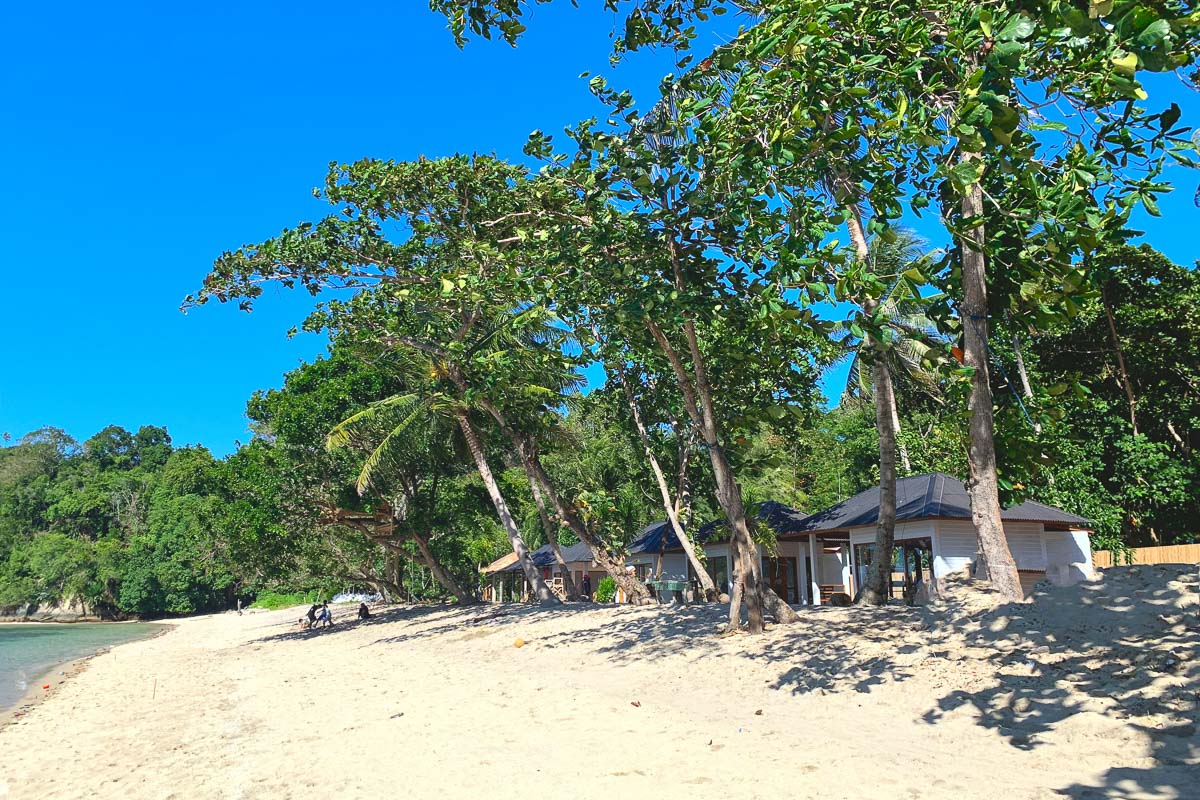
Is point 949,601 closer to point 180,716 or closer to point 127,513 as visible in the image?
point 180,716

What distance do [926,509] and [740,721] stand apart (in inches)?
413

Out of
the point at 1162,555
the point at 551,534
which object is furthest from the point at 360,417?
the point at 1162,555

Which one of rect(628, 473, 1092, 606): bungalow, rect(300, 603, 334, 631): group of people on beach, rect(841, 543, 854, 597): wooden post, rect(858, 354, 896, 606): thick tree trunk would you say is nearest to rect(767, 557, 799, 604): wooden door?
rect(628, 473, 1092, 606): bungalow

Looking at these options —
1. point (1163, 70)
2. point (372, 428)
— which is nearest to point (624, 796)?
point (1163, 70)

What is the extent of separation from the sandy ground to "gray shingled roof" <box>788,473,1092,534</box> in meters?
6.08

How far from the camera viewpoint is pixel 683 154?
28.7 ft

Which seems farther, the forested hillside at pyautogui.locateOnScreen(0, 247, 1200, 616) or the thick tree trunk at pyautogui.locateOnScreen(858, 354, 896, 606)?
the forested hillside at pyautogui.locateOnScreen(0, 247, 1200, 616)

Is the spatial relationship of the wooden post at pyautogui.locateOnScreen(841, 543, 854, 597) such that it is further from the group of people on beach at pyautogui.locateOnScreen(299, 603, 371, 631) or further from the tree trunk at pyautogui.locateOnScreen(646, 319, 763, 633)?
the group of people on beach at pyautogui.locateOnScreen(299, 603, 371, 631)

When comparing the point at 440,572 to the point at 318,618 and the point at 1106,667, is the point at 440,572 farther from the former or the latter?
the point at 1106,667

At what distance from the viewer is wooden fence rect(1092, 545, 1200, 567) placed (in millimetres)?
16172

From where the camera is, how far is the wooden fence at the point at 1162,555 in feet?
53.1

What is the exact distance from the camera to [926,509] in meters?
15.7

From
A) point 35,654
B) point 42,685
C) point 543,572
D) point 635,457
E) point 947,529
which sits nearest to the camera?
point 947,529

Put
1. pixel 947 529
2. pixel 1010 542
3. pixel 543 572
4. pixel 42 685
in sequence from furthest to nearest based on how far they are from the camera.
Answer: pixel 543 572, pixel 42 685, pixel 1010 542, pixel 947 529
